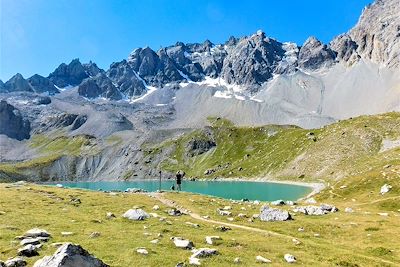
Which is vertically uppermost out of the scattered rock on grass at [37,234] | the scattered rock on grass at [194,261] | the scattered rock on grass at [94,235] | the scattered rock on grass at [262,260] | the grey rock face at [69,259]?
the grey rock face at [69,259]

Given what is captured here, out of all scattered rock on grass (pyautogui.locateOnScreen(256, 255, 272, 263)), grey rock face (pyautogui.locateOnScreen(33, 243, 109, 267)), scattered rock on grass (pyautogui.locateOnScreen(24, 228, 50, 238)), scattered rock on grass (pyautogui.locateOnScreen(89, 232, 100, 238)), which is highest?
grey rock face (pyautogui.locateOnScreen(33, 243, 109, 267))

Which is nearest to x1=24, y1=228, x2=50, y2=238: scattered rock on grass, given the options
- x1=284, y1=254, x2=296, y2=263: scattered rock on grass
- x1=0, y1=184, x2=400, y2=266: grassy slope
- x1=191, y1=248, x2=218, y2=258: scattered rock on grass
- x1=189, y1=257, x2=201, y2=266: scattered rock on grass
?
x1=0, y1=184, x2=400, y2=266: grassy slope

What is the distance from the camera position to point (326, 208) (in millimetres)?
60969

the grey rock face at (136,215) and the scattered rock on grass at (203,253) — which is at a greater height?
the grey rock face at (136,215)

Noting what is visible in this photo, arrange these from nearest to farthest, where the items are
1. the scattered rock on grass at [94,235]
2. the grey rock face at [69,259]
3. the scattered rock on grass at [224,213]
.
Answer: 1. the grey rock face at [69,259]
2. the scattered rock on grass at [94,235]
3. the scattered rock on grass at [224,213]

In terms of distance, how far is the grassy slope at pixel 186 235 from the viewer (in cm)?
2939

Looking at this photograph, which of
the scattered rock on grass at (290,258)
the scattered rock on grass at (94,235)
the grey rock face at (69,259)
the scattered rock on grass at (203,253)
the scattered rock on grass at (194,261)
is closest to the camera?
the grey rock face at (69,259)

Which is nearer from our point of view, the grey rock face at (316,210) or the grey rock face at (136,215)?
the grey rock face at (136,215)

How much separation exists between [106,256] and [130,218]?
54.6 feet

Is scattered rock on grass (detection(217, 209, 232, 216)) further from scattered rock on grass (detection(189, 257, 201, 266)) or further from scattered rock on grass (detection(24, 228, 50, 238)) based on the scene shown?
scattered rock on grass (detection(24, 228, 50, 238))

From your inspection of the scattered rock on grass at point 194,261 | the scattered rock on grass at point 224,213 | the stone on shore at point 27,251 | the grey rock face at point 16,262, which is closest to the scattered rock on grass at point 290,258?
the scattered rock on grass at point 194,261

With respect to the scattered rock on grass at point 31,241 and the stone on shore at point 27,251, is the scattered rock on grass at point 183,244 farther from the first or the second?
the stone on shore at point 27,251

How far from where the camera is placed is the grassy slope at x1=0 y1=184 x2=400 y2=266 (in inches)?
1157

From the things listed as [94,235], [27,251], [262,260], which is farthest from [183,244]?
[27,251]
